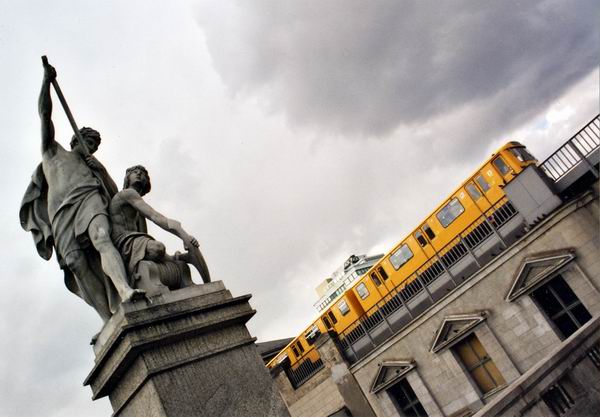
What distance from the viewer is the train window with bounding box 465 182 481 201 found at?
2088cm

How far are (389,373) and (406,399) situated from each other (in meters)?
1.40

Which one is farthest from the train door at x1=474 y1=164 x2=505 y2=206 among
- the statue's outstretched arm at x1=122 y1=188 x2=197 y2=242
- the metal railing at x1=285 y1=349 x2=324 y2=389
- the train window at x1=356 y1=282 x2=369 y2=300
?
the statue's outstretched arm at x1=122 y1=188 x2=197 y2=242

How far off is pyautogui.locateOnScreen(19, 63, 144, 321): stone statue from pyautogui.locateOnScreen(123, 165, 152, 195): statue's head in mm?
265

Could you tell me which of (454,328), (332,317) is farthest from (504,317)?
(332,317)

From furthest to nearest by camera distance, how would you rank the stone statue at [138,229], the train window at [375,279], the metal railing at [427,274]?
the train window at [375,279], the metal railing at [427,274], the stone statue at [138,229]

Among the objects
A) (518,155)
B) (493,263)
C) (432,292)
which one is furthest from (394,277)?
(518,155)

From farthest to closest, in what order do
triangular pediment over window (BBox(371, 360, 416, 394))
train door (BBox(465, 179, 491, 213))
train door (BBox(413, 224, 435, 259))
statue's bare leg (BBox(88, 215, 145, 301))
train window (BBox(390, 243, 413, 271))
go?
1. train window (BBox(390, 243, 413, 271))
2. train door (BBox(413, 224, 435, 259))
3. triangular pediment over window (BBox(371, 360, 416, 394))
4. train door (BBox(465, 179, 491, 213))
5. statue's bare leg (BBox(88, 215, 145, 301))

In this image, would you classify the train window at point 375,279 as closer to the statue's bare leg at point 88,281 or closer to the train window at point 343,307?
the train window at point 343,307

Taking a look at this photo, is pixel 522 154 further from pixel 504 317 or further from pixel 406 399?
pixel 406 399

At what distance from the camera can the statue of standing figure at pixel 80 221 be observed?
4699mm

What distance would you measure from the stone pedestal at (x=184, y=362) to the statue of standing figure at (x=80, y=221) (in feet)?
1.64

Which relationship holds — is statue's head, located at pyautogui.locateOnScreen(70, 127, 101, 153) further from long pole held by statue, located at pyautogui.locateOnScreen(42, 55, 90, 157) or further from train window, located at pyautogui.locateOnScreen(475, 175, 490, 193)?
train window, located at pyautogui.locateOnScreen(475, 175, 490, 193)

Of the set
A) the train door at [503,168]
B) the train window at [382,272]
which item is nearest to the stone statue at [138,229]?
the train door at [503,168]

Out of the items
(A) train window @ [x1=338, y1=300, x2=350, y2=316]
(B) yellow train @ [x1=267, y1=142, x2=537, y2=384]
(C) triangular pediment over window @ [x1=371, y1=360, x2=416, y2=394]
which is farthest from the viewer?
(A) train window @ [x1=338, y1=300, x2=350, y2=316]
